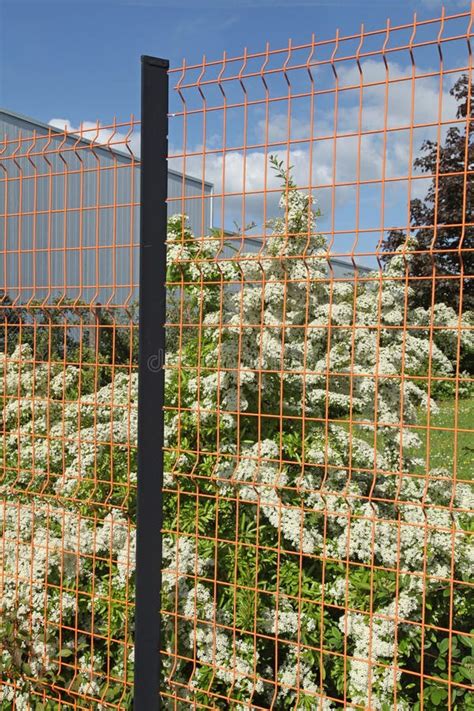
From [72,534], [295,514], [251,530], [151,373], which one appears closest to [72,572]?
[72,534]

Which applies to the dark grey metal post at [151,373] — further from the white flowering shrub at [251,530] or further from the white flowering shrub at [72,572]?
the white flowering shrub at [72,572]

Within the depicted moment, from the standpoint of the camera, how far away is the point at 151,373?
238cm

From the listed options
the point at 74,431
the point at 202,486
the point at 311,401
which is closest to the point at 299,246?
the point at 311,401

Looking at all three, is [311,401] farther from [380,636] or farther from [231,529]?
[380,636]

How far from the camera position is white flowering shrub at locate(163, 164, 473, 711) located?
2539 millimetres

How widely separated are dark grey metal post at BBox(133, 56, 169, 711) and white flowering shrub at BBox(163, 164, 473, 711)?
0.45 ft

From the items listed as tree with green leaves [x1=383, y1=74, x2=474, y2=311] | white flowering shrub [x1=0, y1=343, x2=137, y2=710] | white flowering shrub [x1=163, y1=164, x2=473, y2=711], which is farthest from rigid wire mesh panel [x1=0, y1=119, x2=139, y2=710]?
tree with green leaves [x1=383, y1=74, x2=474, y2=311]

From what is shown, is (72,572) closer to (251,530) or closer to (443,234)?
(251,530)

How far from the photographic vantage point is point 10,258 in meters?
10.7

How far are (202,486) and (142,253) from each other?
1161 millimetres

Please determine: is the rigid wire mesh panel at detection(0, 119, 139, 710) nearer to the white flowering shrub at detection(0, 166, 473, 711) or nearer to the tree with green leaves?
the white flowering shrub at detection(0, 166, 473, 711)

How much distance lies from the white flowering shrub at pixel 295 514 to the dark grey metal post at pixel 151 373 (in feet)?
0.45

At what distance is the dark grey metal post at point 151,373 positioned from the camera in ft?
7.73

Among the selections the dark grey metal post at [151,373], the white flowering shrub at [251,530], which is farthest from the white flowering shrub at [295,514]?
the dark grey metal post at [151,373]
